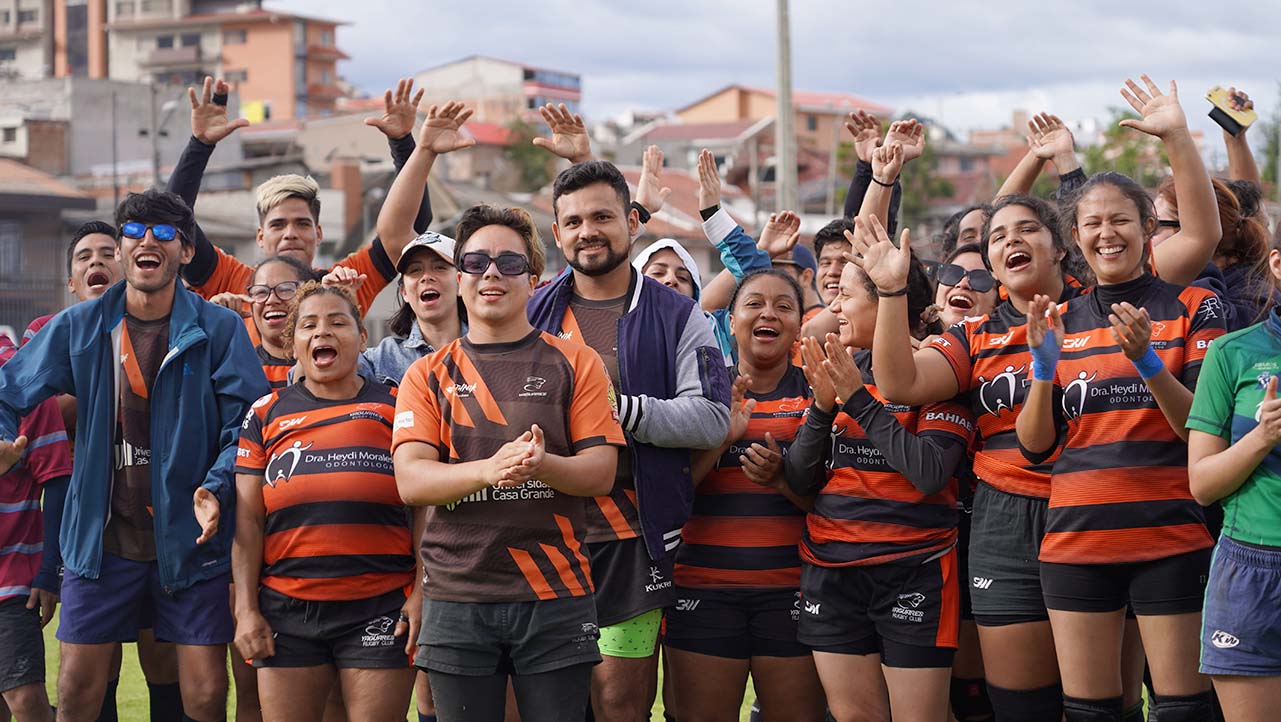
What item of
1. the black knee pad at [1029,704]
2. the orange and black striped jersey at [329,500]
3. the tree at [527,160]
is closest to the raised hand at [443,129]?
the orange and black striped jersey at [329,500]

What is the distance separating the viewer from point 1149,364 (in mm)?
4367

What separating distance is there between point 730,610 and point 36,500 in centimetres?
299

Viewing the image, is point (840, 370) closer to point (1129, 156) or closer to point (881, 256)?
point (881, 256)

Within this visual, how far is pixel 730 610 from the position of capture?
5.22 meters

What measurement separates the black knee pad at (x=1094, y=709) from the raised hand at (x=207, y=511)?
9.87ft

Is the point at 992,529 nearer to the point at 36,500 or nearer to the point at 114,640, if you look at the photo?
the point at 114,640

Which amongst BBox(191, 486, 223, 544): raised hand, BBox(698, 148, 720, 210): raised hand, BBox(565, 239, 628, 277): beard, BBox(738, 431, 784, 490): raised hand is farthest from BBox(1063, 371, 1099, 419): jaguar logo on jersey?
BBox(191, 486, 223, 544): raised hand

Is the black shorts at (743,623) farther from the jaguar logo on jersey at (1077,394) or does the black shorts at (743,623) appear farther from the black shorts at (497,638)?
the jaguar logo on jersey at (1077,394)

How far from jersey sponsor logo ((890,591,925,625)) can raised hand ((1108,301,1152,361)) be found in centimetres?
121

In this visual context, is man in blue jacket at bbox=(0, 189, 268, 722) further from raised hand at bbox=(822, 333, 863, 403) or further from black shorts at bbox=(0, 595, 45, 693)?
raised hand at bbox=(822, 333, 863, 403)

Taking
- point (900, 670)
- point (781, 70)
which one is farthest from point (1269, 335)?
point (781, 70)

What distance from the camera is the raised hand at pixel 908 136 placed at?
6.30m

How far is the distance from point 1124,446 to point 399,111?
347 cm

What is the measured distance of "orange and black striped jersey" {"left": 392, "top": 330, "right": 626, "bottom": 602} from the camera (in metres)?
4.23
